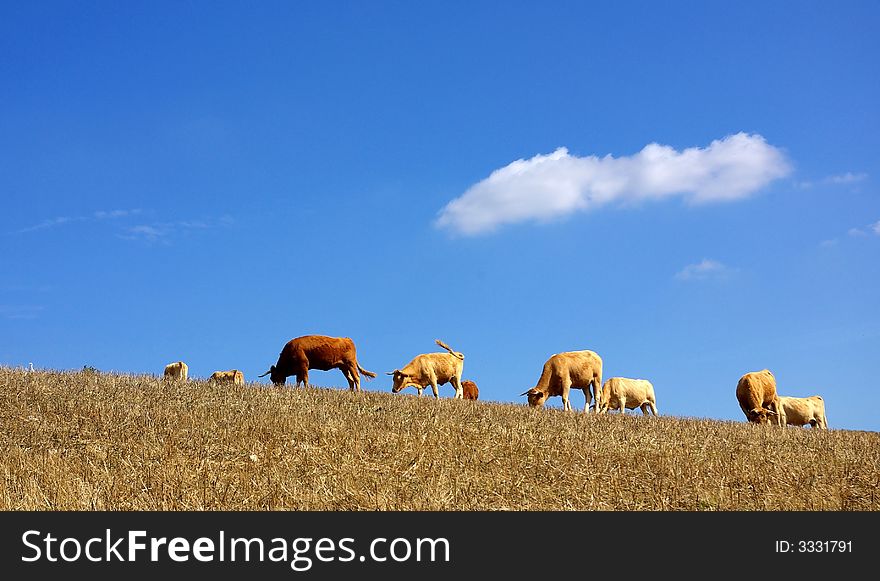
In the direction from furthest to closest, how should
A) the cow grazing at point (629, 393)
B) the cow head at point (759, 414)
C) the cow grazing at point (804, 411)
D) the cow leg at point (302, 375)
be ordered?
1. the cow grazing at point (804, 411)
2. the cow grazing at point (629, 393)
3. the cow head at point (759, 414)
4. the cow leg at point (302, 375)

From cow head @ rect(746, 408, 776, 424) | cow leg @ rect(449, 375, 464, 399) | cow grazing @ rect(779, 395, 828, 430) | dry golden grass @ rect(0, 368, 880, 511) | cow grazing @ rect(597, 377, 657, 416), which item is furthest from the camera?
cow grazing @ rect(779, 395, 828, 430)

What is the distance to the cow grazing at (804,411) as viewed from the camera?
103 feet

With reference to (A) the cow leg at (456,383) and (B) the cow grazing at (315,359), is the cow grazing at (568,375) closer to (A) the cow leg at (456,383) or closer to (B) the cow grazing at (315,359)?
(A) the cow leg at (456,383)

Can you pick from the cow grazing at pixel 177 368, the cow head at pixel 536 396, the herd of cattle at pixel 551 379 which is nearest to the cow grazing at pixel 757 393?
the herd of cattle at pixel 551 379

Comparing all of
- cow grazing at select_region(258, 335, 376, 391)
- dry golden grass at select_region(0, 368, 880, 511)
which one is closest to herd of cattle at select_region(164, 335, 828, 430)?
cow grazing at select_region(258, 335, 376, 391)

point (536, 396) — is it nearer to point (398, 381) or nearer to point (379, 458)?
point (398, 381)

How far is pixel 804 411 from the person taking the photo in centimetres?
3144

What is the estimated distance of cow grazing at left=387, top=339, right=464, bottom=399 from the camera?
Answer: 82.3 feet

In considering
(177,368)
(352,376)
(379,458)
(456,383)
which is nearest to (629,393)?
(456,383)

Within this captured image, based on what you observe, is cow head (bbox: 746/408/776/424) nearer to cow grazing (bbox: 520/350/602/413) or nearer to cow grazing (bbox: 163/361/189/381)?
cow grazing (bbox: 520/350/602/413)

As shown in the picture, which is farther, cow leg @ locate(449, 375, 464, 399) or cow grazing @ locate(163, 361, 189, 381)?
cow grazing @ locate(163, 361, 189, 381)

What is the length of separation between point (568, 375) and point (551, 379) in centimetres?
54
